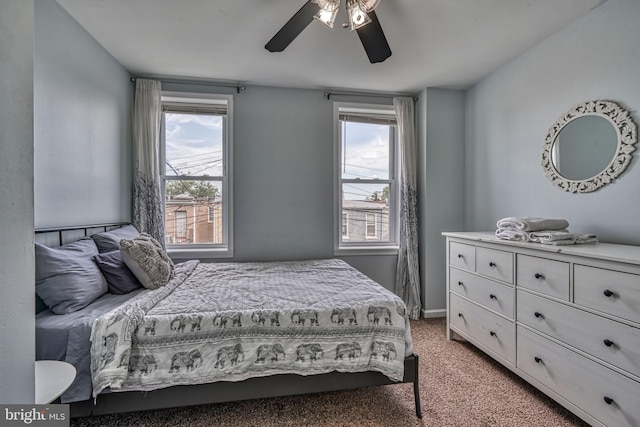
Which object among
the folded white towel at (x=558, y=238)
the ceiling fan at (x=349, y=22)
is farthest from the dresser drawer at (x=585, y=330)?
the ceiling fan at (x=349, y=22)

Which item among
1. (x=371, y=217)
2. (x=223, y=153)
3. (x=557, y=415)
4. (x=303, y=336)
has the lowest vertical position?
(x=557, y=415)

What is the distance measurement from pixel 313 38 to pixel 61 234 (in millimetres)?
2346

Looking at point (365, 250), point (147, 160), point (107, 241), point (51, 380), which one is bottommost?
point (51, 380)

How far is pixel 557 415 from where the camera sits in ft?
5.49

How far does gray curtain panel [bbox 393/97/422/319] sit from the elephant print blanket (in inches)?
58.6

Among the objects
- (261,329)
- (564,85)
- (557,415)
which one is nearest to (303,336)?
(261,329)

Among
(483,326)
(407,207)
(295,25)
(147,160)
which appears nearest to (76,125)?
(147,160)

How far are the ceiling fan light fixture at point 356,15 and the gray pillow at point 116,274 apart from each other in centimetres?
218

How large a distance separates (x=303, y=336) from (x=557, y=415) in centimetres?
163

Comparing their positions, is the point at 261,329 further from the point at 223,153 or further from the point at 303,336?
the point at 223,153

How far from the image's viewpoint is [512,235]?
78.3 inches

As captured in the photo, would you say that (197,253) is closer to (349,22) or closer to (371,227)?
(371,227)

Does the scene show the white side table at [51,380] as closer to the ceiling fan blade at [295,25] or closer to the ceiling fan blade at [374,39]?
the ceiling fan blade at [295,25]

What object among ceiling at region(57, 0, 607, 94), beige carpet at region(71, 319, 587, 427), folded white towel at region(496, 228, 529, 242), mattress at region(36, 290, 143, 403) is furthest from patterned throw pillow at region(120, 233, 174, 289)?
folded white towel at region(496, 228, 529, 242)
